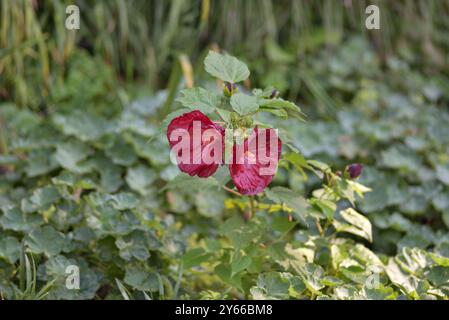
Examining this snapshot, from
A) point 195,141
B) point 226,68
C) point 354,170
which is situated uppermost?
point 226,68

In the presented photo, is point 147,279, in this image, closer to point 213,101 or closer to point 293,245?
point 293,245

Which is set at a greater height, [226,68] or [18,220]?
[226,68]

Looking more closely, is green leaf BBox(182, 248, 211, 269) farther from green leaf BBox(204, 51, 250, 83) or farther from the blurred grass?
the blurred grass

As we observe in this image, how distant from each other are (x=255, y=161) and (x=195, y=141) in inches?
4.5

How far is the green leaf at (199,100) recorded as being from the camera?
4.03ft

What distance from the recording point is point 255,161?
119 cm

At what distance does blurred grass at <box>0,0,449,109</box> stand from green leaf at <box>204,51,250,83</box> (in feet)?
3.73

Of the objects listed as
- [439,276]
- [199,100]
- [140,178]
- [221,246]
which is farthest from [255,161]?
[140,178]

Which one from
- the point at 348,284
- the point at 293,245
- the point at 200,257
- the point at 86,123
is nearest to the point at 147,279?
the point at 200,257

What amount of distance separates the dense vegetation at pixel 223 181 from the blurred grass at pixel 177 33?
14 millimetres

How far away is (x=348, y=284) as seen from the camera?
4.66 ft

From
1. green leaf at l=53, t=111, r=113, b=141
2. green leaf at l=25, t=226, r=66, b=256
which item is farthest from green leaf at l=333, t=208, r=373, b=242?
green leaf at l=53, t=111, r=113, b=141

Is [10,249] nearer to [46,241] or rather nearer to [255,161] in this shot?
[46,241]

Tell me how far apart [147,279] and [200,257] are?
127mm
